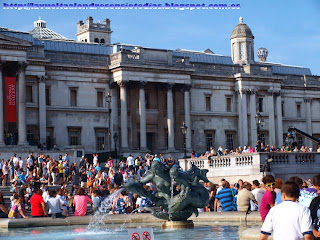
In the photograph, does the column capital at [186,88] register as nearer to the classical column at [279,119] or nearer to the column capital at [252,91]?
the column capital at [252,91]

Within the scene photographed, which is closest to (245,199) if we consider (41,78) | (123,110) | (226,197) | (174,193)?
(226,197)

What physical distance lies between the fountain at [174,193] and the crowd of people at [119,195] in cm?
169

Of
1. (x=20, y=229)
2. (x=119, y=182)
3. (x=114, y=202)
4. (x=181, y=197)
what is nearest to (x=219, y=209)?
(x=114, y=202)

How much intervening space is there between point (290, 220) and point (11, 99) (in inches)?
1863

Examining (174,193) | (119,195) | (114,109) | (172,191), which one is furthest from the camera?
(114,109)

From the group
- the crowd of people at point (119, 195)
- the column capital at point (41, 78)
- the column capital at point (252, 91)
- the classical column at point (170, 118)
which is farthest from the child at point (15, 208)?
the column capital at point (252, 91)

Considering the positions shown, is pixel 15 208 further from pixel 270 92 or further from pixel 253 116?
pixel 270 92

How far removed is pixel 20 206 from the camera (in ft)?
78.4

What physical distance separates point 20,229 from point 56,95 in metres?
40.0

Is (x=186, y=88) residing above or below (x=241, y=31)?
below

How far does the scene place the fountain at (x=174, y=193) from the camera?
1942cm

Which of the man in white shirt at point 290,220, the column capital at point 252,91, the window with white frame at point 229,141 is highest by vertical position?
the column capital at point 252,91

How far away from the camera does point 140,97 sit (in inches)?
2473

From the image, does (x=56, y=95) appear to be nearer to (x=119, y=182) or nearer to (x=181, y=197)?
(x=119, y=182)
